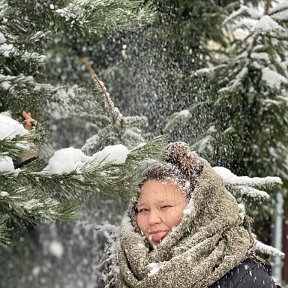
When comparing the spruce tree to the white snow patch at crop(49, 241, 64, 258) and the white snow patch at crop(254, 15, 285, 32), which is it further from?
the white snow patch at crop(49, 241, 64, 258)

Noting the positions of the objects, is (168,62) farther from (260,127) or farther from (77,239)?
(77,239)

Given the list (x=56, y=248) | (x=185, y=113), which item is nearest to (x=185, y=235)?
(x=185, y=113)

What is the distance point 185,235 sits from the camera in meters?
2.59

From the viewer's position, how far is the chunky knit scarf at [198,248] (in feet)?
8.11

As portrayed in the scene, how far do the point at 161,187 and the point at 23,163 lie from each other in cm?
61

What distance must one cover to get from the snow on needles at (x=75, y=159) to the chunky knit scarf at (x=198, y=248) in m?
0.46

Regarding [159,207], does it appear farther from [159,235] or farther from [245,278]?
[245,278]

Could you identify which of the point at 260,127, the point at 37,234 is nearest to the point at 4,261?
the point at 37,234

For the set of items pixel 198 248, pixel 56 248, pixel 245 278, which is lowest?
pixel 56 248

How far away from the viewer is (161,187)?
8.83 feet

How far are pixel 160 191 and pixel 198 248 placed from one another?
0.32m

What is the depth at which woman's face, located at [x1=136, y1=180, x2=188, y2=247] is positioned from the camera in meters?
2.64

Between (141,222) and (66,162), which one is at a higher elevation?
(66,162)

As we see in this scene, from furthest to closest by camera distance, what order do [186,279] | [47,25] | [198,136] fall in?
[198,136] → [47,25] → [186,279]
